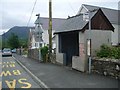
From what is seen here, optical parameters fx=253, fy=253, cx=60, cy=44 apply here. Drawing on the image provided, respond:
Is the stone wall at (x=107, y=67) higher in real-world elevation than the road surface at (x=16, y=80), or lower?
higher

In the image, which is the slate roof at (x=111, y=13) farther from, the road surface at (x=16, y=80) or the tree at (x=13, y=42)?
the tree at (x=13, y=42)

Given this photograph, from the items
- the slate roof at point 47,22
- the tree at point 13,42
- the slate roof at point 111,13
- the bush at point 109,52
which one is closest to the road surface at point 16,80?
the bush at point 109,52

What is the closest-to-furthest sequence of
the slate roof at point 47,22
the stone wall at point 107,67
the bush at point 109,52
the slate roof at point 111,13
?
1. the stone wall at point 107,67
2. the bush at point 109,52
3. the slate roof at point 111,13
4. the slate roof at point 47,22

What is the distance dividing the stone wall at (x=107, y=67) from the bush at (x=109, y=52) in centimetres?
81

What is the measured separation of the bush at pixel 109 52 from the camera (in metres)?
14.6

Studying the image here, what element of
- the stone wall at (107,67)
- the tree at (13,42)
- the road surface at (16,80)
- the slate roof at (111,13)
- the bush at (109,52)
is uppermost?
the slate roof at (111,13)

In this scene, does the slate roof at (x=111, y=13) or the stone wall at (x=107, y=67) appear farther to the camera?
the slate roof at (x=111, y=13)

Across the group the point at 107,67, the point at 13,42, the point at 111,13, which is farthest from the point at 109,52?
the point at 13,42

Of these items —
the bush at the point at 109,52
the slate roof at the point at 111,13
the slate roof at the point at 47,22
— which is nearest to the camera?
the bush at the point at 109,52

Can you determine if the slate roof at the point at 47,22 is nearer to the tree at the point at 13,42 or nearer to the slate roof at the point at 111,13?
the slate roof at the point at 111,13

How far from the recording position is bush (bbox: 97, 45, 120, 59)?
14562 mm

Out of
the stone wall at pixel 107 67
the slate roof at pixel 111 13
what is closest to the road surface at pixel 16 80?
the stone wall at pixel 107 67

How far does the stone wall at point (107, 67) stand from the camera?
12594 mm

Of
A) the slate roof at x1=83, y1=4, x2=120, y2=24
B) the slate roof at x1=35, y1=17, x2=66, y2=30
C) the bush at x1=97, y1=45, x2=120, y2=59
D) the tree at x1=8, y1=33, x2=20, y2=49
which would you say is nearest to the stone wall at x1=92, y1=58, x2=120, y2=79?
the bush at x1=97, y1=45, x2=120, y2=59
